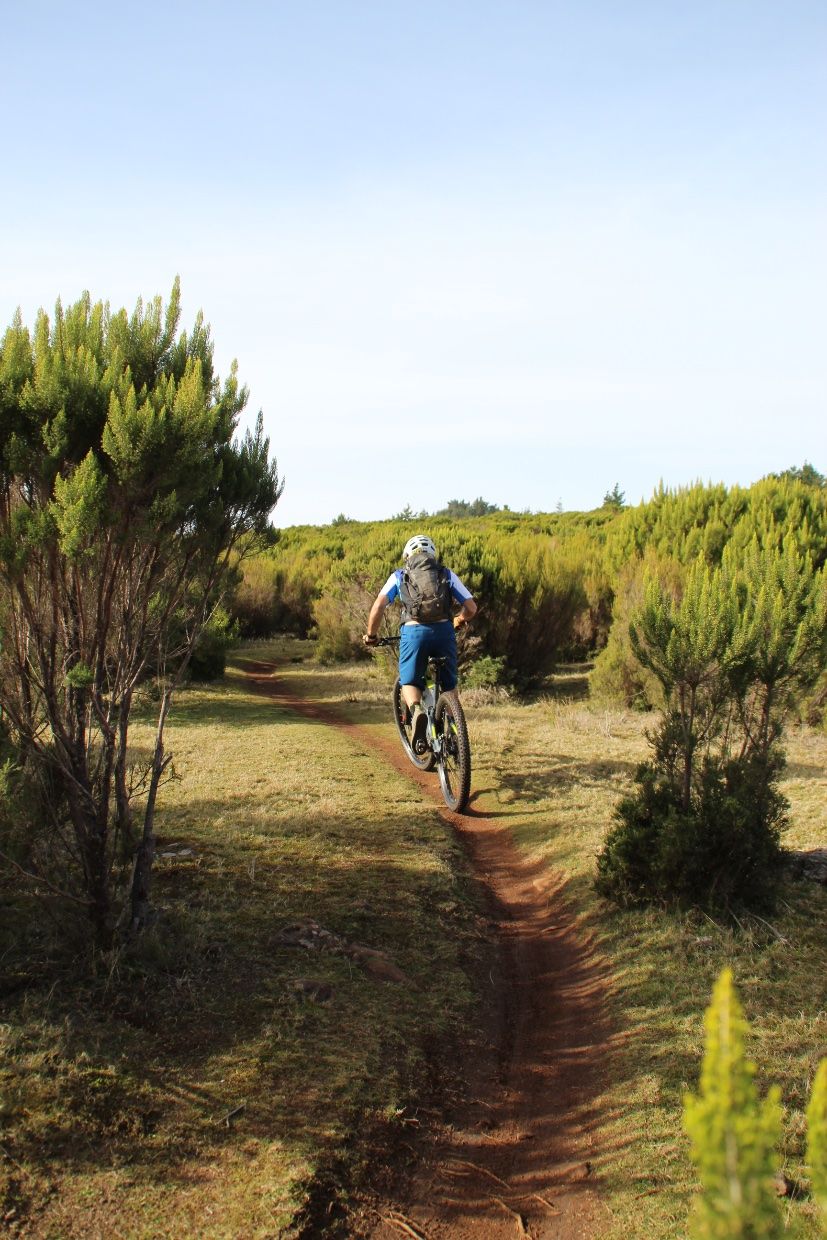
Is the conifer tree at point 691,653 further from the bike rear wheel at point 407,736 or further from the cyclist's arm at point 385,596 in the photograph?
the bike rear wheel at point 407,736

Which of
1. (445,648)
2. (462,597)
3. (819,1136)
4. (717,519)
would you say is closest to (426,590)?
(462,597)

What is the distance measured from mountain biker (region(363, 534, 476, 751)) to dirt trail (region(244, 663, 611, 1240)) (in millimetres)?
2304

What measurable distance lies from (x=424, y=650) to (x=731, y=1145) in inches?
259

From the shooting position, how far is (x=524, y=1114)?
12.0 ft

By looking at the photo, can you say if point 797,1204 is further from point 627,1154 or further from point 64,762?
point 64,762

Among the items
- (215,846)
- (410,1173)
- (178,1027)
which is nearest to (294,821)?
(215,846)

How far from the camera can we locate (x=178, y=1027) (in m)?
3.80

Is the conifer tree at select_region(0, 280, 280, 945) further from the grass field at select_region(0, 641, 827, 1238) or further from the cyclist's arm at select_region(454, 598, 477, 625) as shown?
the cyclist's arm at select_region(454, 598, 477, 625)

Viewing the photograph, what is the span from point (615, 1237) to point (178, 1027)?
1.94 m

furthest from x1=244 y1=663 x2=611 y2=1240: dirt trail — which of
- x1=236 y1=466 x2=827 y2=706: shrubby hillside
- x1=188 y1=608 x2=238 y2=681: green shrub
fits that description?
x1=188 y1=608 x2=238 y2=681: green shrub

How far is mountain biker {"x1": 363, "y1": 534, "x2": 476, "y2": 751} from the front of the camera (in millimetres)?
7352

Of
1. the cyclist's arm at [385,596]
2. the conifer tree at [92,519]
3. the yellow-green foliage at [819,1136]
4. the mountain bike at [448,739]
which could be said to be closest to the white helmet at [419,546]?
the cyclist's arm at [385,596]

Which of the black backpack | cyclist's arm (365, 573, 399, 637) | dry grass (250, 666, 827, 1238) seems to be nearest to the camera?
dry grass (250, 666, 827, 1238)

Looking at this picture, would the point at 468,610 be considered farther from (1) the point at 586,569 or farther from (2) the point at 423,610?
(1) the point at 586,569
